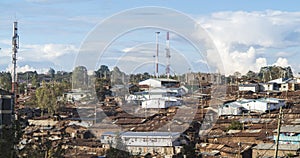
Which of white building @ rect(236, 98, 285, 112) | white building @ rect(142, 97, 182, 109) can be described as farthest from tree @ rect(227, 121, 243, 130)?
white building @ rect(142, 97, 182, 109)

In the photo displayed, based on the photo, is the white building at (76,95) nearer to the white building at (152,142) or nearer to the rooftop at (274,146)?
the white building at (152,142)

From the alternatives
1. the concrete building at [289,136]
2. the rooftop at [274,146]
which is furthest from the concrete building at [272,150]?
the concrete building at [289,136]

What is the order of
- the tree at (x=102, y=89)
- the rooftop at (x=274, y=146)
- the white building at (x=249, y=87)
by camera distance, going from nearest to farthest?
the rooftop at (x=274, y=146) < the tree at (x=102, y=89) < the white building at (x=249, y=87)

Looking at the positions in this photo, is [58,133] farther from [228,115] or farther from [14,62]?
[228,115]

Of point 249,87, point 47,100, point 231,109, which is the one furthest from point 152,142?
point 249,87

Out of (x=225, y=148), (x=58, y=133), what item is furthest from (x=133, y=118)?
(x=225, y=148)

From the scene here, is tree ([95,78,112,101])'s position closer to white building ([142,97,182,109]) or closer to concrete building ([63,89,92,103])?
concrete building ([63,89,92,103])

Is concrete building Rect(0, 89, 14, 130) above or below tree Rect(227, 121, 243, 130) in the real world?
above

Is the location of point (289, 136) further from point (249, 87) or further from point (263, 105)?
point (249, 87)

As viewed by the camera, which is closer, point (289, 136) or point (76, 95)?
point (289, 136)

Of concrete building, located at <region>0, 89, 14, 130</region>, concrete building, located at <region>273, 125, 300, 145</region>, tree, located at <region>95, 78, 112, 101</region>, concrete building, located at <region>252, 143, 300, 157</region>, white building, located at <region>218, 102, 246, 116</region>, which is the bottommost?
concrete building, located at <region>252, 143, 300, 157</region>

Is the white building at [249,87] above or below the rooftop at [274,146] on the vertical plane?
above
